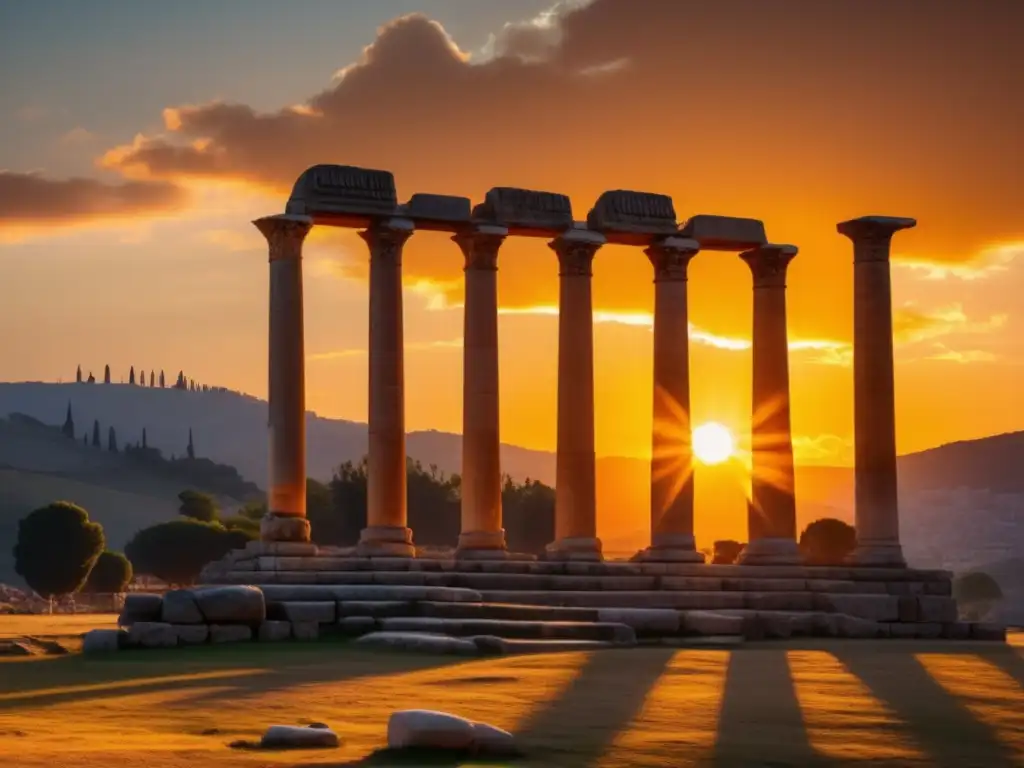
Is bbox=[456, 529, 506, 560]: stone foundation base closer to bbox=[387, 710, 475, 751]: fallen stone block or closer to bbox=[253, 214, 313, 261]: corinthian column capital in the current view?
bbox=[253, 214, 313, 261]: corinthian column capital

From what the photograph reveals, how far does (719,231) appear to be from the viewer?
73.4 meters

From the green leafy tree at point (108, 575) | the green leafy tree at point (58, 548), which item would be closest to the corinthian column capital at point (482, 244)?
the green leafy tree at point (58, 548)

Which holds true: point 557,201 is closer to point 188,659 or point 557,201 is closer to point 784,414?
point 784,414

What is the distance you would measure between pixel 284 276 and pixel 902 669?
28.9m

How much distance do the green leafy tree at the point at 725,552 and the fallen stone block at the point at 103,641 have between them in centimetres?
4370

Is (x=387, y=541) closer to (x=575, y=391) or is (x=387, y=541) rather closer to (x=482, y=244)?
(x=575, y=391)

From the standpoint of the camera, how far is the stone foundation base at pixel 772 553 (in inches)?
2827

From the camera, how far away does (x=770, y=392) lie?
73812 millimetres

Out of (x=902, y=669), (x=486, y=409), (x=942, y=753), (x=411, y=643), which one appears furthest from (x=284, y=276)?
(x=942, y=753)

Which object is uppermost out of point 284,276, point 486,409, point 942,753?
point 284,276

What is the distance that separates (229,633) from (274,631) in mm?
1462

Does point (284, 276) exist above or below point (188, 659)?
above

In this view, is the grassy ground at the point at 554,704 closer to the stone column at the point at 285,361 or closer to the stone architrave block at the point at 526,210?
the stone column at the point at 285,361

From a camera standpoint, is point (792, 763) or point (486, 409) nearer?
point (792, 763)
